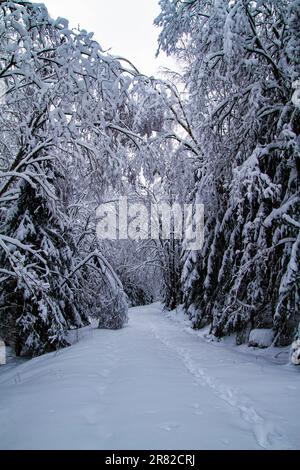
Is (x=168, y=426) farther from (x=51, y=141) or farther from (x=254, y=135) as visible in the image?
(x=254, y=135)

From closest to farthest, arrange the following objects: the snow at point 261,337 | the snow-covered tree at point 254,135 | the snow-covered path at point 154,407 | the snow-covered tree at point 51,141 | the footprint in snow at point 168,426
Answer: the snow-covered path at point 154,407 → the footprint in snow at point 168,426 → the snow-covered tree at point 51,141 → the snow-covered tree at point 254,135 → the snow at point 261,337

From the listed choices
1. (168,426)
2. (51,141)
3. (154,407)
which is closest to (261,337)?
(154,407)

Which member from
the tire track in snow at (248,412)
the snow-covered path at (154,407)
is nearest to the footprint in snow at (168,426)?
the snow-covered path at (154,407)

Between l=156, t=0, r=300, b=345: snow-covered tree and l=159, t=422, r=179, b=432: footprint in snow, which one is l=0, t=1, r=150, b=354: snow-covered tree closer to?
l=156, t=0, r=300, b=345: snow-covered tree

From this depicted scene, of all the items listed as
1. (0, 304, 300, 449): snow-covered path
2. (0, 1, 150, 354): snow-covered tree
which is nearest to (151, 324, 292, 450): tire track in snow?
(0, 304, 300, 449): snow-covered path

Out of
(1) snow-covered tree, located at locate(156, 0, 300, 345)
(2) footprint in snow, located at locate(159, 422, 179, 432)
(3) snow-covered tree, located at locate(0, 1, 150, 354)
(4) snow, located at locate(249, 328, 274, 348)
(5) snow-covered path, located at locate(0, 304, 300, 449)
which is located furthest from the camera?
(4) snow, located at locate(249, 328, 274, 348)

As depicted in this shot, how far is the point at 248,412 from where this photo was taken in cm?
332

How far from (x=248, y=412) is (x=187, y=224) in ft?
28.3

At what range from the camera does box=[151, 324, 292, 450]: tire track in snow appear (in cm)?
264

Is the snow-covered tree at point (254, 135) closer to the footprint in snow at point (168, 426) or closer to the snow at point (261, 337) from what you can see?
the snow at point (261, 337)

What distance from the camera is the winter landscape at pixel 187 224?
10.4 ft

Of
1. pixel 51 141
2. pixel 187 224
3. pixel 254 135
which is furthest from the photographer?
pixel 187 224
